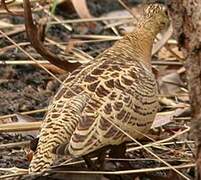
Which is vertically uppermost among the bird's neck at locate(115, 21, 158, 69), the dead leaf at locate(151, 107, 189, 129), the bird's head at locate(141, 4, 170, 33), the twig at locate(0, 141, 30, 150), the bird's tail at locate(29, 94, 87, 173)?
the bird's head at locate(141, 4, 170, 33)

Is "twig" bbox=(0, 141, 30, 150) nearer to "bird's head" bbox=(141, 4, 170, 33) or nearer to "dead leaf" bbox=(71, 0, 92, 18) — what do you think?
"bird's head" bbox=(141, 4, 170, 33)

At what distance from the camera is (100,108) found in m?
3.82

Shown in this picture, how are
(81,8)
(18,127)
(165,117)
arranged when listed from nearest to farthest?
(18,127)
(165,117)
(81,8)

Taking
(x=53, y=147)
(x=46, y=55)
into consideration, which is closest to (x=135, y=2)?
(x=46, y=55)

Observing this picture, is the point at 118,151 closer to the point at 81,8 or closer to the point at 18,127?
the point at 18,127

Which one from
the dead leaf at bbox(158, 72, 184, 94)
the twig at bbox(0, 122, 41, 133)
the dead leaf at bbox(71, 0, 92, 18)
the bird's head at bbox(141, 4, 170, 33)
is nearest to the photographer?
the twig at bbox(0, 122, 41, 133)

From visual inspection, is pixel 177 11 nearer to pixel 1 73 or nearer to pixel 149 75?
pixel 149 75

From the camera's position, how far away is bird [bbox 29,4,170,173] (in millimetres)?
3703

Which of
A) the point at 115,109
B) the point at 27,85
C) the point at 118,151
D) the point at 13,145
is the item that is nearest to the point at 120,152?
the point at 118,151

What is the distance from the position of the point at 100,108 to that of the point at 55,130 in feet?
0.75

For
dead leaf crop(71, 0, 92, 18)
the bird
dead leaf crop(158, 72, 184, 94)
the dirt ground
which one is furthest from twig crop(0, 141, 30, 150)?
dead leaf crop(71, 0, 92, 18)

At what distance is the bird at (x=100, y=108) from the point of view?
12.1 feet

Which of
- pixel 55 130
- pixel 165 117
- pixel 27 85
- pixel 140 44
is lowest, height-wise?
pixel 165 117

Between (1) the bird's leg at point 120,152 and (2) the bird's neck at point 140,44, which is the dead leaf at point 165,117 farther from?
(1) the bird's leg at point 120,152
